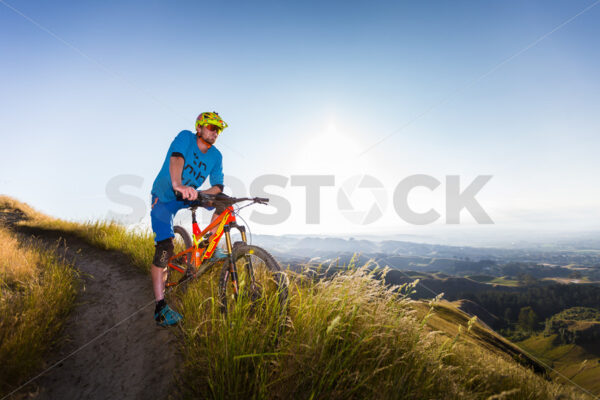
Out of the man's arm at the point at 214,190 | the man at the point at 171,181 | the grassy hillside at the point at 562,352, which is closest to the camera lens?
the man at the point at 171,181

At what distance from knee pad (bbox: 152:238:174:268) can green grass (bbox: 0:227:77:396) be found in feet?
4.63

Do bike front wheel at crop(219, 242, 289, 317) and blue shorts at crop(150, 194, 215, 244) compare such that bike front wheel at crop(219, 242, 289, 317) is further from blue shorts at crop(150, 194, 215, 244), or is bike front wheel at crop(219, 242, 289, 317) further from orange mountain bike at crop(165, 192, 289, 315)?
blue shorts at crop(150, 194, 215, 244)

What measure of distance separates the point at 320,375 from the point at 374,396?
1.66 ft

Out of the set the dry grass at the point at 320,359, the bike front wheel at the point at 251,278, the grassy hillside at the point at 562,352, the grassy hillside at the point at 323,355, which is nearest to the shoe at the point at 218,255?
the bike front wheel at the point at 251,278

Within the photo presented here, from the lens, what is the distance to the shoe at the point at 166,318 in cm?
387

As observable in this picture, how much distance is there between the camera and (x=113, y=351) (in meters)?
3.66

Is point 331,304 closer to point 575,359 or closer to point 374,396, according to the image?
point 374,396

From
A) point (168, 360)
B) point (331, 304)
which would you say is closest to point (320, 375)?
point (331, 304)

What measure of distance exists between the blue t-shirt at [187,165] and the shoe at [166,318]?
172cm

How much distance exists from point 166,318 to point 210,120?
3.00m

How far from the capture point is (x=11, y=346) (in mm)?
3021

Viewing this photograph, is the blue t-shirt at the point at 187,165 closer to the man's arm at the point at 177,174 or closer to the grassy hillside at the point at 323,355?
the man's arm at the point at 177,174

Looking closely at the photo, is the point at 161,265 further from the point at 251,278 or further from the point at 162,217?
the point at 251,278

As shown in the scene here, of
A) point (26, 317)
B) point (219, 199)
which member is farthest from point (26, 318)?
point (219, 199)
